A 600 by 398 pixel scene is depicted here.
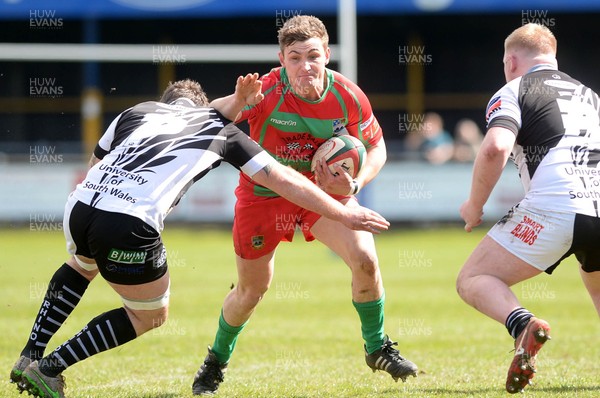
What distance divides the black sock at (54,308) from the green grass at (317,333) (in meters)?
0.57

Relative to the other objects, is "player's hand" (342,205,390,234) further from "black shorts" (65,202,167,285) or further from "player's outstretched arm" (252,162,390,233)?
"black shorts" (65,202,167,285)

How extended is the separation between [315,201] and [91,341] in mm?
1484

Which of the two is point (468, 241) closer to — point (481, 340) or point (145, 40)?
point (481, 340)

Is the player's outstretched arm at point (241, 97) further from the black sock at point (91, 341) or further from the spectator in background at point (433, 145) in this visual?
the spectator in background at point (433, 145)

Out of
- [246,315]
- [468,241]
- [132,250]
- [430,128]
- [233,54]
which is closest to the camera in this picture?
[132,250]

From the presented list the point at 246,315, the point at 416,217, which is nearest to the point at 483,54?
the point at 416,217

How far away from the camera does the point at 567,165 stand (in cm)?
510

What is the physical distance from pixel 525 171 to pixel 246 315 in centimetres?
221

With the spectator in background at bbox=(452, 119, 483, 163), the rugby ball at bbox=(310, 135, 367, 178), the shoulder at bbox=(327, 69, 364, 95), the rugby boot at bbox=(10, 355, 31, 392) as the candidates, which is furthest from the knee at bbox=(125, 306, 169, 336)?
the spectator in background at bbox=(452, 119, 483, 163)

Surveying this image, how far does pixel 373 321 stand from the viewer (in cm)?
620

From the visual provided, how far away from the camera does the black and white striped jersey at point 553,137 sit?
504 cm

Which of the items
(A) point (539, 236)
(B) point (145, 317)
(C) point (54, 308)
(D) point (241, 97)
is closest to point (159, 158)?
(D) point (241, 97)

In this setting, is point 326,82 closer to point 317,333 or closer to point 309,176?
point 309,176

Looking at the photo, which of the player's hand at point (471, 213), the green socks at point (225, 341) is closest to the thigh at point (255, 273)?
the green socks at point (225, 341)
